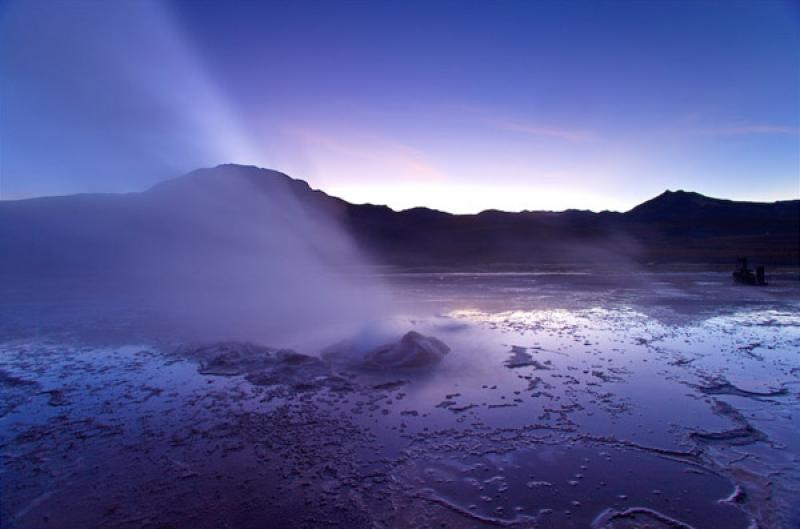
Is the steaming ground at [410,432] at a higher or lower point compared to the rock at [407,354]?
lower

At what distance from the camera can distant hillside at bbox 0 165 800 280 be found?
150 feet

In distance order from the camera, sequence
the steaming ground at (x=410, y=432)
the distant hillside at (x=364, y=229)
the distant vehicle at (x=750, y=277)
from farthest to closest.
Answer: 1. the distant hillside at (x=364, y=229)
2. the distant vehicle at (x=750, y=277)
3. the steaming ground at (x=410, y=432)

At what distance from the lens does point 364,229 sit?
281ft

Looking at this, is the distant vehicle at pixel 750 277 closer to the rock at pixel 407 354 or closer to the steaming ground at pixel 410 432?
the steaming ground at pixel 410 432

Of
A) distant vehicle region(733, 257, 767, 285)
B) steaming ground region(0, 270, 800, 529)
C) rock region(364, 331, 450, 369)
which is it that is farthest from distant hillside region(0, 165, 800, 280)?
rock region(364, 331, 450, 369)

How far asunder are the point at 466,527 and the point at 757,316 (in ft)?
43.8

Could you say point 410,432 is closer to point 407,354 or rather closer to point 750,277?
point 407,354

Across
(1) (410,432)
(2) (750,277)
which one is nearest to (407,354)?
(1) (410,432)

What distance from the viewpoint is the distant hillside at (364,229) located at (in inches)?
1804

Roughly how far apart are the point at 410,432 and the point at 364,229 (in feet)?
267

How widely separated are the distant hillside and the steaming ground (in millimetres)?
32492

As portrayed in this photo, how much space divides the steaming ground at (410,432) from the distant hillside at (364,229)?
→ 32.5 m

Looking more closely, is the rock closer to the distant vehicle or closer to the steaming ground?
the steaming ground

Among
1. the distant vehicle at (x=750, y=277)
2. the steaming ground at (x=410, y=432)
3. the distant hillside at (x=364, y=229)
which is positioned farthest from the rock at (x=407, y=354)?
the distant hillside at (x=364, y=229)
